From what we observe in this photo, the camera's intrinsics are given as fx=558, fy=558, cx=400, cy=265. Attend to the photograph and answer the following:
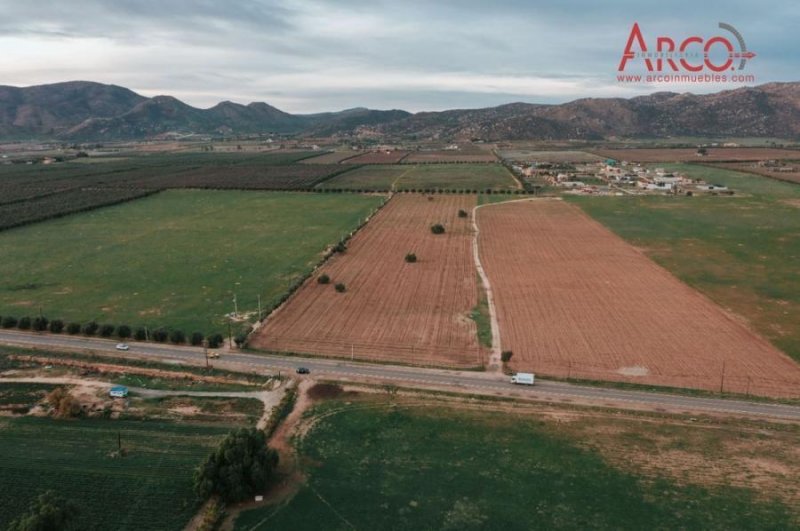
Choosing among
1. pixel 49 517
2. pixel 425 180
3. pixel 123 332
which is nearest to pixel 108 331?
pixel 123 332

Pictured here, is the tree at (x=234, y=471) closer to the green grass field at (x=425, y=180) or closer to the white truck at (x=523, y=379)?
the white truck at (x=523, y=379)

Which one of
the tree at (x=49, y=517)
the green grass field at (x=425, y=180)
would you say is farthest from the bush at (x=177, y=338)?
the green grass field at (x=425, y=180)

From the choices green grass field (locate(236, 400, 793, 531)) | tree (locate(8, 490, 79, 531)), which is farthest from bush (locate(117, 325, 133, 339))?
tree (locate(8, 490, 79, 531))

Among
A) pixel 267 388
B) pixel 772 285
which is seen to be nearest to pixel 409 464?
pixel 267 388

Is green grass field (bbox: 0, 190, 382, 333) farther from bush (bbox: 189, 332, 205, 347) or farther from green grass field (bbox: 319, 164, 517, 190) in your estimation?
green grass field (bbox: 319, 164, 517, 190)

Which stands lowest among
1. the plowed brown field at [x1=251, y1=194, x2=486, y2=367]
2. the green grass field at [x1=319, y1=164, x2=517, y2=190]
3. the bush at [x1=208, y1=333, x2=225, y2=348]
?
the bush at [x1=208, y1=333, x2=225, y2=348]

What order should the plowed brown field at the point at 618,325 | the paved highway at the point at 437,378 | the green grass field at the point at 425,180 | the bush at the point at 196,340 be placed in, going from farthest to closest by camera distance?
the green grass field at the point at 425,180 → the bush at the point at 196,340 → the plowed brown field at the point at 618,325 → the paved highway at the point at 437,378

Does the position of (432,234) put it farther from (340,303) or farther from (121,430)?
(121,430)

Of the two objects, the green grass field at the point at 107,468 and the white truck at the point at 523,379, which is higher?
the white truck at the point at 523,379
